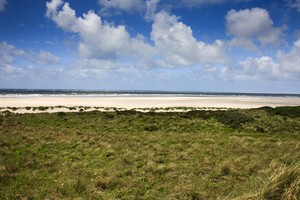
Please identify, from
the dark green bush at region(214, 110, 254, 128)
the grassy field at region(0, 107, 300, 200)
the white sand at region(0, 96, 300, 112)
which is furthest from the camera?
the white sand at region(0, 96, 300, 112)

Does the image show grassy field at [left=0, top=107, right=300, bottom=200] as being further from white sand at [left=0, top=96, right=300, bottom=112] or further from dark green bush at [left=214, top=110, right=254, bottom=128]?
white sand at [left=0, top=96, right=300, bottom=112]

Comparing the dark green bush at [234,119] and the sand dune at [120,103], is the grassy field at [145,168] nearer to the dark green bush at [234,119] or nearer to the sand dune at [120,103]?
the dark green bush at [234,119]

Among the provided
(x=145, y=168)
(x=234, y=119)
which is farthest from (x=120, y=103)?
(x=145, y=168)

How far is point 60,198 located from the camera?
8633 millimetres

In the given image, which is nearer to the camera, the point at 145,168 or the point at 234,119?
the point at 145,168

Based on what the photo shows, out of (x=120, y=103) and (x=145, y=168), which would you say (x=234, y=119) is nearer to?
(x=145, y=168)


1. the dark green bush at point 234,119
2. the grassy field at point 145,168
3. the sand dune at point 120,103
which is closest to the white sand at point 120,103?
the sand dune at point 120,103

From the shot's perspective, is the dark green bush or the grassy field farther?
the dark green bush

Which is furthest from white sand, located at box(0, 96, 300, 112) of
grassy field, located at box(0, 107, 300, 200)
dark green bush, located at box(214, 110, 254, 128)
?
grassy field, located at box(0, 107, 300, 200)

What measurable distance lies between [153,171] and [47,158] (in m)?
5.73

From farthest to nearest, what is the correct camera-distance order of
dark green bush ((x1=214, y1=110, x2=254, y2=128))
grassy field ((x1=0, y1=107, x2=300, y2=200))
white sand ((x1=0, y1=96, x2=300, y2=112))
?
white sand ((x1=0, y1=96, x2=300, y2=112)) → dark green bush ((x1=214, y1=110, x2=254, y2=128)) → grassy field ((x1=0, y1=107, x2=300, y2=200))

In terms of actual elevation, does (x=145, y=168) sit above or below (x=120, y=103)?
below

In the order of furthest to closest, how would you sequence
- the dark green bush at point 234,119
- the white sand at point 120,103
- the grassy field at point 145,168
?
the white sand at point 120,103 < the dark green bush at point 234,119 < the grassy field at point 145,168

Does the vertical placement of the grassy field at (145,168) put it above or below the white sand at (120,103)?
below
